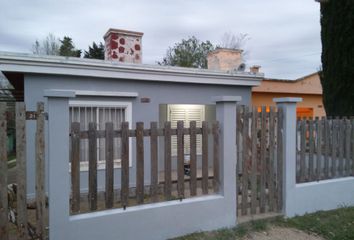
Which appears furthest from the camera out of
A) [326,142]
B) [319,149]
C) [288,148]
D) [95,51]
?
[95,51]

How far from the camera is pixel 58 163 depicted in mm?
3643

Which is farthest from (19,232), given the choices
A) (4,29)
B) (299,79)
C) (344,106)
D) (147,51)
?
(147,51)

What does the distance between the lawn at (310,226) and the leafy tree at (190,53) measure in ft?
81.8

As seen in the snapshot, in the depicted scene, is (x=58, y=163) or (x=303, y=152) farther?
(x=303, y=152)

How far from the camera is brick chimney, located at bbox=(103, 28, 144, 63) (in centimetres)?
919

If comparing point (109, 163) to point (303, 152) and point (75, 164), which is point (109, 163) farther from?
point (303, 152)

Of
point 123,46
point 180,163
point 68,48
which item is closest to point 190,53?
point 68,48

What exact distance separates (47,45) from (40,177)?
2872 cm

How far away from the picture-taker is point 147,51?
1500 inches

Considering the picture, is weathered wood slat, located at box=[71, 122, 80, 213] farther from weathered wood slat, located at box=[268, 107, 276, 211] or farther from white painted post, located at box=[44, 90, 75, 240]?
weathered wood slat, located at box=[268, 107, 276, 211]

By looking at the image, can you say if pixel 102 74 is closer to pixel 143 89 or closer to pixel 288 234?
pixel 143 89

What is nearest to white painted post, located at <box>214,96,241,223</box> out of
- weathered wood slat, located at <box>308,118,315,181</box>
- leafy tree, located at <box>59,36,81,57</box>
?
weathered wood slat, located at <box>308,118,315,181</box>

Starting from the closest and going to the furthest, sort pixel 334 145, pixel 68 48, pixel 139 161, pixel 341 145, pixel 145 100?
pixel 139 161, pixel 334 145, pixel 341 145, pixel 145 100, pixel 68 48

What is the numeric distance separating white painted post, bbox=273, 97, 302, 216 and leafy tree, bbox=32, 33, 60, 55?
27.4 m
